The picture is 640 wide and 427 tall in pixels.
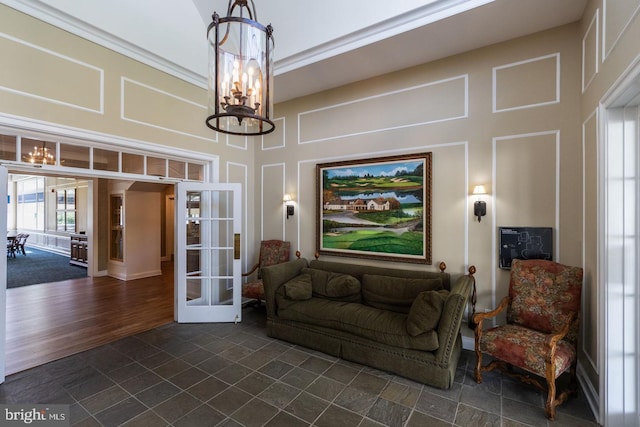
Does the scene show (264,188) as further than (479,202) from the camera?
Yes

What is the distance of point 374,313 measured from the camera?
306 centimetres

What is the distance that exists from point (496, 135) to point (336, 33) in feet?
6.92

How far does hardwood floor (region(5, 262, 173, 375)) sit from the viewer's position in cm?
323

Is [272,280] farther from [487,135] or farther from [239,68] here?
[487,135]

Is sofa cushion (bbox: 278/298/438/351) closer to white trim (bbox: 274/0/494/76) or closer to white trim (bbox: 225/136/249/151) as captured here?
white trim (bbox: 225/136/249/151)

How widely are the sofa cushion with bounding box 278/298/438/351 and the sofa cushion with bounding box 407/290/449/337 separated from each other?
0.07 meters

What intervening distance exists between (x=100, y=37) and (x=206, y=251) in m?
2.84

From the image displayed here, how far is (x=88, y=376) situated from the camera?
2682 millimetres

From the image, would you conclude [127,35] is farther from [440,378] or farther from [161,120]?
[440,378]

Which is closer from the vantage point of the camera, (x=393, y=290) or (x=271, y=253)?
(x=393, y=290)

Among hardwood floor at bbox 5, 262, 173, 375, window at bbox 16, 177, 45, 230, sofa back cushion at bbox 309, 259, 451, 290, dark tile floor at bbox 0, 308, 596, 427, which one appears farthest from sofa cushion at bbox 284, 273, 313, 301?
window at bbox 16, 177, 45, 230

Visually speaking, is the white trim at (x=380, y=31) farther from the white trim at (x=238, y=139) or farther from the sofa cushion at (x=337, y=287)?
the sofa cushion at (x=337, y=287)

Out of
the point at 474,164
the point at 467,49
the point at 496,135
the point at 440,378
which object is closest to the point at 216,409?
the point at 440,378

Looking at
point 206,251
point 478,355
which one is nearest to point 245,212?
point 206,251
